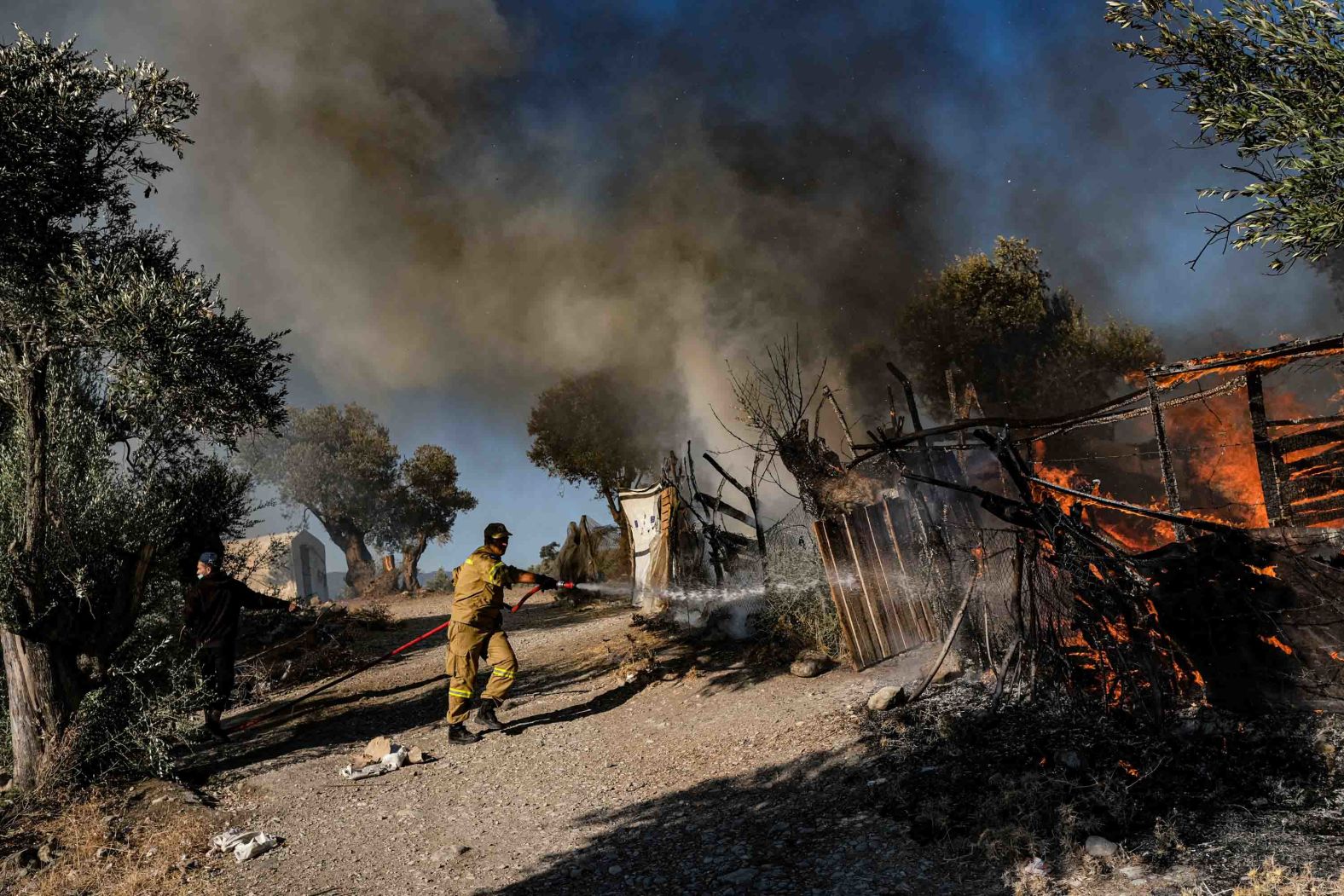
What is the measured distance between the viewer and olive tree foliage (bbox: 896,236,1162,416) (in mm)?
29844

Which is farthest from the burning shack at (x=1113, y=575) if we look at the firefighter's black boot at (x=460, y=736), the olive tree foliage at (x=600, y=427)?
the olive tree foliage at (x=600, y=427)

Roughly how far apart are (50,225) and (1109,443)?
2917cm

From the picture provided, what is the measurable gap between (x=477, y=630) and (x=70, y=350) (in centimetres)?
537

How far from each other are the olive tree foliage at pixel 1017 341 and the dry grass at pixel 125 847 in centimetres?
2743

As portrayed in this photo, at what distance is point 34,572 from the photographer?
26.1 feet

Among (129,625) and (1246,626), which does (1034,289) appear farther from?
(129,625)

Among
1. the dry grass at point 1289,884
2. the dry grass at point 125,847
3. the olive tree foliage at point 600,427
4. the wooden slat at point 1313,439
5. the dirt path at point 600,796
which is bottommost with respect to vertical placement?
the dry grass at point 1289,884

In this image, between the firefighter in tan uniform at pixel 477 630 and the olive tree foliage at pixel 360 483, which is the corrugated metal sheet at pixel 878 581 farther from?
the olive tree foliage at pixel 360 483

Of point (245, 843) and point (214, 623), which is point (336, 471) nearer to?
point (214, 623)

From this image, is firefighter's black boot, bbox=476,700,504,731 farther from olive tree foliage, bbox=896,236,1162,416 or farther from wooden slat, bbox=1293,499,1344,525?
olive tree foliage, bbox=896,236,1162,416

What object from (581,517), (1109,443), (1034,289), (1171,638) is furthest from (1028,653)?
(1034,289)

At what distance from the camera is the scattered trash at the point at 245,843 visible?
6680 millimetres

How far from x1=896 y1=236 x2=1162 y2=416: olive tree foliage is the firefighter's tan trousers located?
24420 mm

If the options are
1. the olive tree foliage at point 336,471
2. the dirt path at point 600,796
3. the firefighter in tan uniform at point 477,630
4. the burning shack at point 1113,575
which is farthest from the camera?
the olive tree foliage at point 336,471
